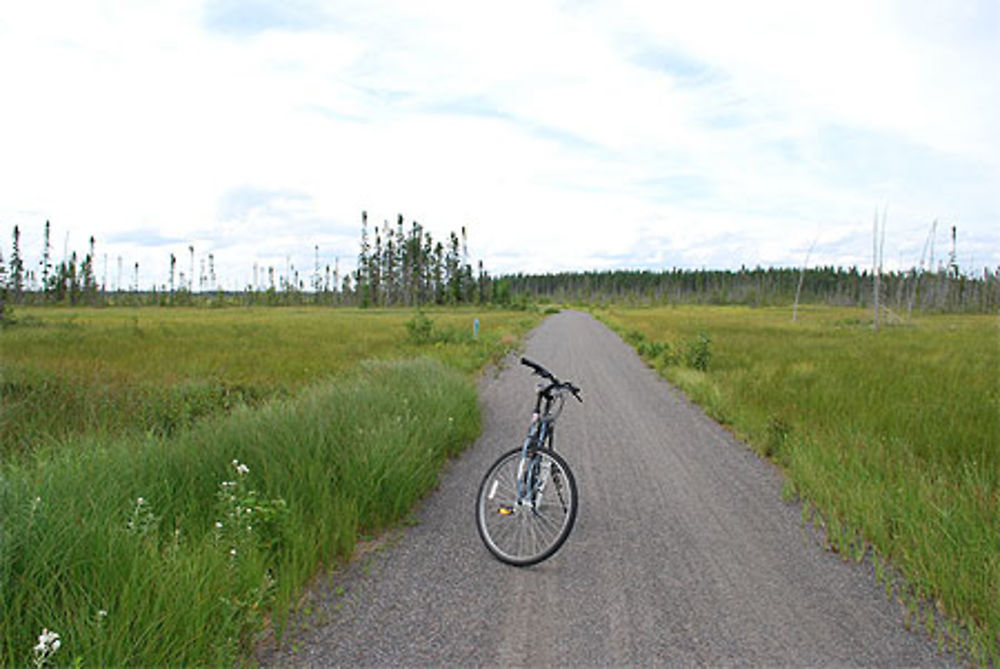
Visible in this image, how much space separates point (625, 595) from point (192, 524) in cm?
314

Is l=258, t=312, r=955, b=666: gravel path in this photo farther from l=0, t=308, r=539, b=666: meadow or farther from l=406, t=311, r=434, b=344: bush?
l=406, t=311, r=434, b=344: bush

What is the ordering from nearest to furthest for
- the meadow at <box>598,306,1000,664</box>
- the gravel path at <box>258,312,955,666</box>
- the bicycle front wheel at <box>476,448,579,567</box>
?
1. the gravel path at <box>258,312,955,666</box>
2. the meadow at <box>598,306,1000,664</box>
3. the bicycle front wheel at <box>476,448,579,567</box>

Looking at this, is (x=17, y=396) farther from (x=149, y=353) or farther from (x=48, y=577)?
(x=48, y=577)

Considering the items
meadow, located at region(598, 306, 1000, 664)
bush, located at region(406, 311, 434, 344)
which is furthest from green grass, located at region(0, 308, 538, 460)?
meadow, located at region(598, 306, 1000, 664)

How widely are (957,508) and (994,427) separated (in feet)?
11.8

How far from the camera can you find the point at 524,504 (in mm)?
4516

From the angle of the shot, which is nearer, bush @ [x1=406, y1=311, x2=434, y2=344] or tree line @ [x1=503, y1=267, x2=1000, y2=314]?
bush @ [x1=406, y1=311, x2=434, y2=344]

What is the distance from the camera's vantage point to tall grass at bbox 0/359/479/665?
271 centimetres

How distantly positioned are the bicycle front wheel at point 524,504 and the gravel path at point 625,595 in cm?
19

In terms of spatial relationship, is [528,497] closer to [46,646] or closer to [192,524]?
[192,524]

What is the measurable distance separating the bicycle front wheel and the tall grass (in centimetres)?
100

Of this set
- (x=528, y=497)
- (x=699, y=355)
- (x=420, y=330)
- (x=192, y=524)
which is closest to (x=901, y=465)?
(x=528, y=497)

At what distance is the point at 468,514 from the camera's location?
17.0 feet

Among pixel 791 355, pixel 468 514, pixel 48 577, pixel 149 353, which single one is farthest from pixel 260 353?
pixel 791 355
